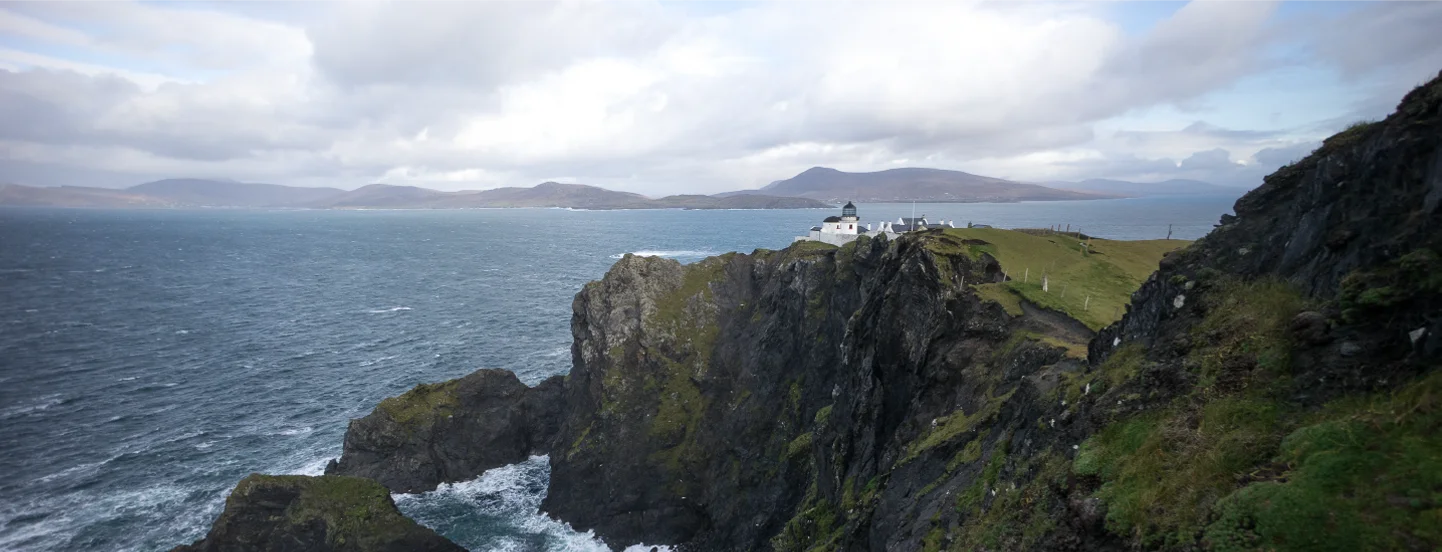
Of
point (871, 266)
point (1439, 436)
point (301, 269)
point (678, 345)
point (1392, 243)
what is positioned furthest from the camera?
point (301, 269)

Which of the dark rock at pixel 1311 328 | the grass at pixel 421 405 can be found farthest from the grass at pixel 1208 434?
the grass at pixel 421 405

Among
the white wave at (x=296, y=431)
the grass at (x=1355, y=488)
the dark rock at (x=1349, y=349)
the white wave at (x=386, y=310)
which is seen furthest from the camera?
the white wave at (x=386, y=310)

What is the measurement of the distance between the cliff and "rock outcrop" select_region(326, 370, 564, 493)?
941 inches

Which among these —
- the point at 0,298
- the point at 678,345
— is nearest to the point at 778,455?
the point at 678,345

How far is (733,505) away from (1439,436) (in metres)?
40.7

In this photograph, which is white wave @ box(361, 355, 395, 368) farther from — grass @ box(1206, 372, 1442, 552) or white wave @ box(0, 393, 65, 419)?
grass @ box(1206, 372, 1442, 552)

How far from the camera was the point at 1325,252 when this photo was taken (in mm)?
13383

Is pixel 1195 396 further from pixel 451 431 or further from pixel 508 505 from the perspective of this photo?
pixel 451 431

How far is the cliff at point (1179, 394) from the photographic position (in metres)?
9.45

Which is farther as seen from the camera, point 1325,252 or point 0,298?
point 0,298

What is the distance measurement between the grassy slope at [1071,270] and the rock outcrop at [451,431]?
4082cm

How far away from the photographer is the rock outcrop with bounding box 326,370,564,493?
5131 cm

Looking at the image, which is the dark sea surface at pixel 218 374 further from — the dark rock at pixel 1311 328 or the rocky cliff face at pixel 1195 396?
the dark rock at pixel 1311 328

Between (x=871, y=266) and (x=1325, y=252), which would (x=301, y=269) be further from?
(x=1325, y=252)
